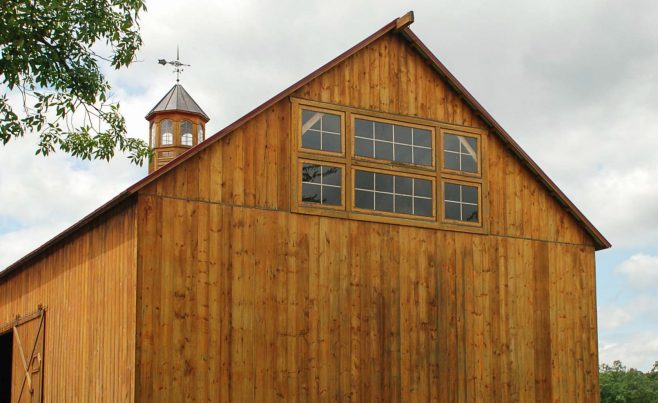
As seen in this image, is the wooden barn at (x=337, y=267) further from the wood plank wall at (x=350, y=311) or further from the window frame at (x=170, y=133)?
the window frame at (x=170, y=133)

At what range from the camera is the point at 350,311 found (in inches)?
768

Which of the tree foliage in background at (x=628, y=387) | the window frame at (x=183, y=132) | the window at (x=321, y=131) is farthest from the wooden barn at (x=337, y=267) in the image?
the tree foliage in background at (x=628, y=387)

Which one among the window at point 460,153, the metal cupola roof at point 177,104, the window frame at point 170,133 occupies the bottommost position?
the window at point 460,153

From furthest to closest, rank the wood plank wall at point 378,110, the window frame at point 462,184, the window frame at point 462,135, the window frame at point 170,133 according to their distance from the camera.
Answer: the window frame at point 170,133 < the window frame at point 462,135 < the window frame at point 462,184 < the wood plank wall at point 378,110

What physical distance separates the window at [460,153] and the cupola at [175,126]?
52.8 feet

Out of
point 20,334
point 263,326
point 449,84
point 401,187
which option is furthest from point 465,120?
point 20,334

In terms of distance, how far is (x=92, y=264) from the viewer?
19.7m

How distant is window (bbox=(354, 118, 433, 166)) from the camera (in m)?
20.4

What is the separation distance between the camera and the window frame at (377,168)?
64.2 feet

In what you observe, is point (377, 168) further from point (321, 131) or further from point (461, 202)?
point (461, 202)

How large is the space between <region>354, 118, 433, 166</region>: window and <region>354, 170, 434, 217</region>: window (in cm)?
39

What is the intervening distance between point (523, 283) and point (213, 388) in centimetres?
742

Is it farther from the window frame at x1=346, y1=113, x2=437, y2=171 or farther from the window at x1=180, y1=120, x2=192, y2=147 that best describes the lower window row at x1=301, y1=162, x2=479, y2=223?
the window at x1=180, y1=120, x2=192, y2=147

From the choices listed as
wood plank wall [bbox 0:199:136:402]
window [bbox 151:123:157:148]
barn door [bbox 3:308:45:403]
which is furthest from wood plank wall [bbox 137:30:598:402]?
window [bbox 151:123:157:148]
